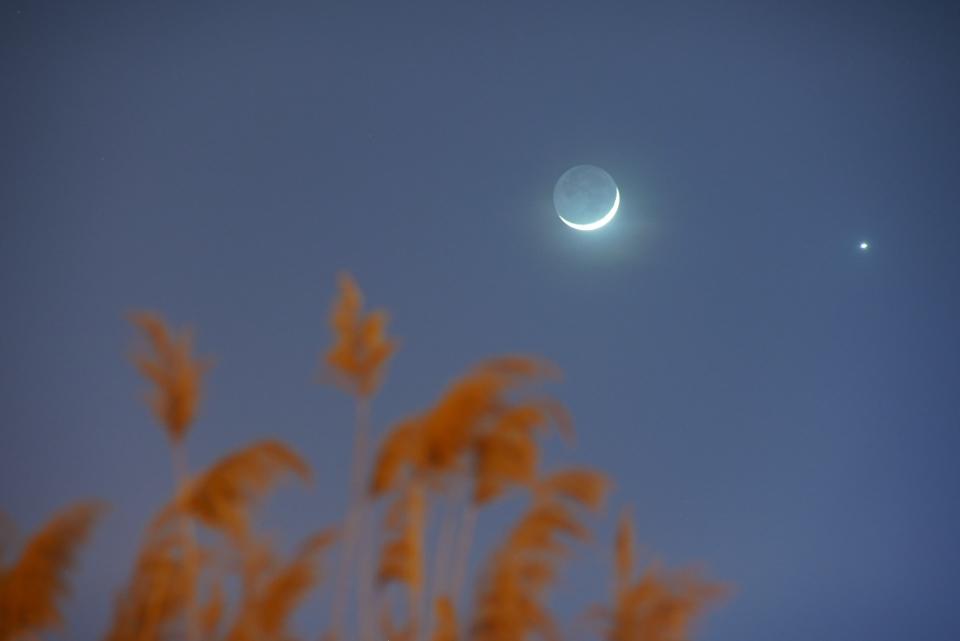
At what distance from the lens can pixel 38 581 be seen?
159 inches

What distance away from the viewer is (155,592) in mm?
4074

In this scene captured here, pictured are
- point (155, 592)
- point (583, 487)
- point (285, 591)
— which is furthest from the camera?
point (155, 592)

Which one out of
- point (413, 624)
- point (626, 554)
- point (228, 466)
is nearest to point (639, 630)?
point (626, 554)

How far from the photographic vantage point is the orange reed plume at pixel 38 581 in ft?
13.1

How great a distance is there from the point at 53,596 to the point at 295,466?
2121mm

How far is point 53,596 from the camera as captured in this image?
408cm

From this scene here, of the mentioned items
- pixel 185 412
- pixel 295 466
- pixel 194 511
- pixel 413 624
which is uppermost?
pixel 185 412

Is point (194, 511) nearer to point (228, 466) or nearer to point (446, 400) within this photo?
point (228, 466)

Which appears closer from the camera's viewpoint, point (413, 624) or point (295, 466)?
point (295, 466)

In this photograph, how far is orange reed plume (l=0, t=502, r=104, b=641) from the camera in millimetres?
3980

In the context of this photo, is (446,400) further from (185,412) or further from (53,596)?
(53,596)

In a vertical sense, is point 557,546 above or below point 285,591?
above

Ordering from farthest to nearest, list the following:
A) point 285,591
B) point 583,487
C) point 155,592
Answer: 1. point 155,592
2. point 285,591
3. point 583,487

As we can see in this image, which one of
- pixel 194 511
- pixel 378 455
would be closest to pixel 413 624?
pixel 378 455
